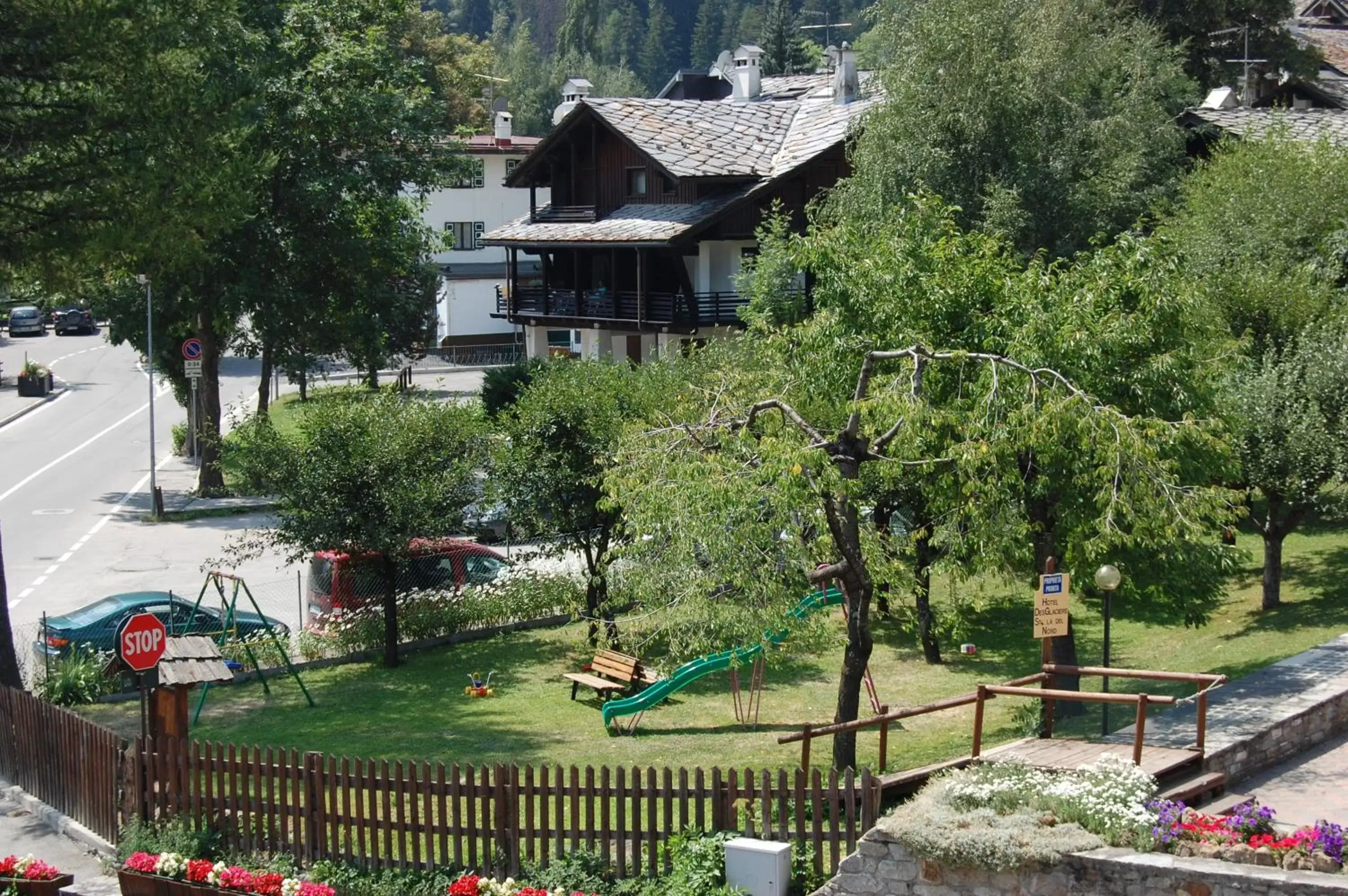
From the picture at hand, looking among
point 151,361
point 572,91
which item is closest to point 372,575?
point 151,361

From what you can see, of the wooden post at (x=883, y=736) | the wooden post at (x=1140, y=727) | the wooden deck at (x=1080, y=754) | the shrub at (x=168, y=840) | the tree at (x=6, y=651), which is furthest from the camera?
the tree at (x=6, y=651)

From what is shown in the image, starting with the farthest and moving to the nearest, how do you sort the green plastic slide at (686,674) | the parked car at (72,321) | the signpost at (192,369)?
the parked car at (72,321) < the signpost at (192,369) < the green plastic slide at (686,674)

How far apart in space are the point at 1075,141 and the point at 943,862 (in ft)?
79.3

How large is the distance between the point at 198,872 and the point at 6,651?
779 cm

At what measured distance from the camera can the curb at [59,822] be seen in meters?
14.1

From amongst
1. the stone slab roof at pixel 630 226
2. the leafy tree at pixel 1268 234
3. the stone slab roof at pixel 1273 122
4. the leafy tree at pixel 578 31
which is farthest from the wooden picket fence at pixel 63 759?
the leafy tree at pixel 578 31

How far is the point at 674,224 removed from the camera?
133ft

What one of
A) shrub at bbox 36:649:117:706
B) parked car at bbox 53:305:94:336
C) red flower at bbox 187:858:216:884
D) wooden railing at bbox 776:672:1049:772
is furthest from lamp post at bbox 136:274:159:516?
parked car at bbox 53:305:94:336

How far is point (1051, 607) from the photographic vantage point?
544 inches

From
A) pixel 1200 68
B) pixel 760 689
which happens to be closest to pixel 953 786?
pixel 760 689

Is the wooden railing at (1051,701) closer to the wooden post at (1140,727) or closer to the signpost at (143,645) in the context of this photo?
the wooden post at (1140,727)

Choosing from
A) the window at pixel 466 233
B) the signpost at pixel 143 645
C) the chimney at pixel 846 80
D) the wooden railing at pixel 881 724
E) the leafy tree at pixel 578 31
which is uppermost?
the leafy tree at pixel 578 31

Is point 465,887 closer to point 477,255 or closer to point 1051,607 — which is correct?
point 1051,607

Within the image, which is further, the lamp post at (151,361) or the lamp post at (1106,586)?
the lamp post at (151,361)
